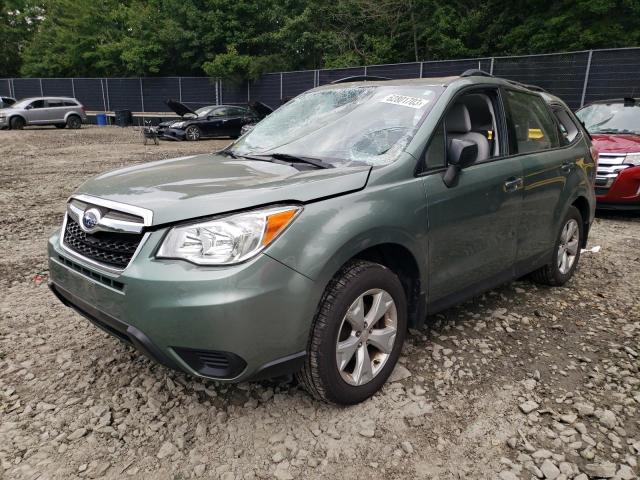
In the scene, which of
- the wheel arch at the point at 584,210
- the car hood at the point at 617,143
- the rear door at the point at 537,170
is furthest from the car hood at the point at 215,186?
the car hood at the point at 617,143

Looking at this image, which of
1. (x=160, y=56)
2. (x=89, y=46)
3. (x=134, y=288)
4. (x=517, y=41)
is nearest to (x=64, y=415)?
(x=134, y=288)

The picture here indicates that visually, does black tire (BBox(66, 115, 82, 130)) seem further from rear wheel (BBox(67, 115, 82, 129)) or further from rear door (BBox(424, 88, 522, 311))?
rear door (BBox(424, 88, 522, 311))

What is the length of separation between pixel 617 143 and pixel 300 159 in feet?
19.4

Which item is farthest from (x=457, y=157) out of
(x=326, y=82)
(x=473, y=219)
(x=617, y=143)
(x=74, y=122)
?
(x=74, y=122)

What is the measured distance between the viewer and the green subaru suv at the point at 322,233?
2.19 meters

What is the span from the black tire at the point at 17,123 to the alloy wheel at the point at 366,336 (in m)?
25.9

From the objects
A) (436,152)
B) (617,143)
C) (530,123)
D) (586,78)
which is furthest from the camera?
(586,78)

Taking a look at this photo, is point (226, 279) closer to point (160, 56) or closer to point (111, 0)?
point (160, 56)

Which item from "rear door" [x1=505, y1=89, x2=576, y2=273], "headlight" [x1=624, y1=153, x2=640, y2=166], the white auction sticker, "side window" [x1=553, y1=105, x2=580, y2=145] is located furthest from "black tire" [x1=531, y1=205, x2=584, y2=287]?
"headlight" [x1=624, y1=153, x2=640, y2=166]

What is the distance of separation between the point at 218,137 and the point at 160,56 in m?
15.3

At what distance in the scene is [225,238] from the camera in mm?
2197

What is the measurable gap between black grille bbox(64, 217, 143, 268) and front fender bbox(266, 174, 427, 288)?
690 mm

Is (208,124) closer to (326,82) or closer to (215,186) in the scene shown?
(326,82)

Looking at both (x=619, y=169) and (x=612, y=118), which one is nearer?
(x=619, y=169)
